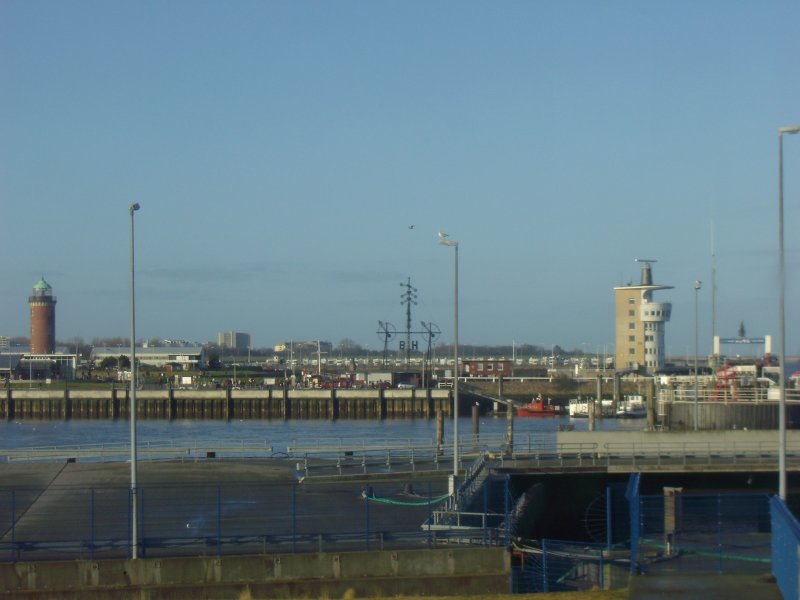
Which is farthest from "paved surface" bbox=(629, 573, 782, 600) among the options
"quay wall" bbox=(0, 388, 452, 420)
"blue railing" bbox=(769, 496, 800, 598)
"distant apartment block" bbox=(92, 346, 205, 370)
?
"distant apartment block" bbox=(92, 346, 205, 370)

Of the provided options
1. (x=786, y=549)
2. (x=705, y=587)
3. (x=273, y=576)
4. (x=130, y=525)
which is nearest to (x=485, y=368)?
(x=130, y=525)

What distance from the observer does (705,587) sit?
13.9 m

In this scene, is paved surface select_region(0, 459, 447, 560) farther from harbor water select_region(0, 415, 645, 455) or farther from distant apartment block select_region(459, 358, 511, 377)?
distant apartment block select_region(459, 358, 511, 377)

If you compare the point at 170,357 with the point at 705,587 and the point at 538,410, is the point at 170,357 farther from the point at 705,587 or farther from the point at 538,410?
the point at 705,587

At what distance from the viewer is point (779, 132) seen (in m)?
17.5

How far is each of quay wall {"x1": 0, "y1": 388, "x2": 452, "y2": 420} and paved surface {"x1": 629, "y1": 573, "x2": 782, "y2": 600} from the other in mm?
77102

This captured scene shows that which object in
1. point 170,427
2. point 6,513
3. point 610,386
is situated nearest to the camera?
point 6,513

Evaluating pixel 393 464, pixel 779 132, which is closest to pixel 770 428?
pixel 393 464

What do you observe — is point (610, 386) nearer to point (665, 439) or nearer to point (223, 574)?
point (665, 439)

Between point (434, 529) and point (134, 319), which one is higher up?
point (134, 319)

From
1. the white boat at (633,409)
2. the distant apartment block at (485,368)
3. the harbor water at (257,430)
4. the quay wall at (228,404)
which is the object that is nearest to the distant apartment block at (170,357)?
the distant apartment block at (485,368)

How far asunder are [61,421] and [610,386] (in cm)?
5042

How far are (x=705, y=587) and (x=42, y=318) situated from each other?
15170 cm

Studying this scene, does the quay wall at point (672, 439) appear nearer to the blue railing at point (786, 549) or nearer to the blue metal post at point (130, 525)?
the blue metal post at point (130, 525)
